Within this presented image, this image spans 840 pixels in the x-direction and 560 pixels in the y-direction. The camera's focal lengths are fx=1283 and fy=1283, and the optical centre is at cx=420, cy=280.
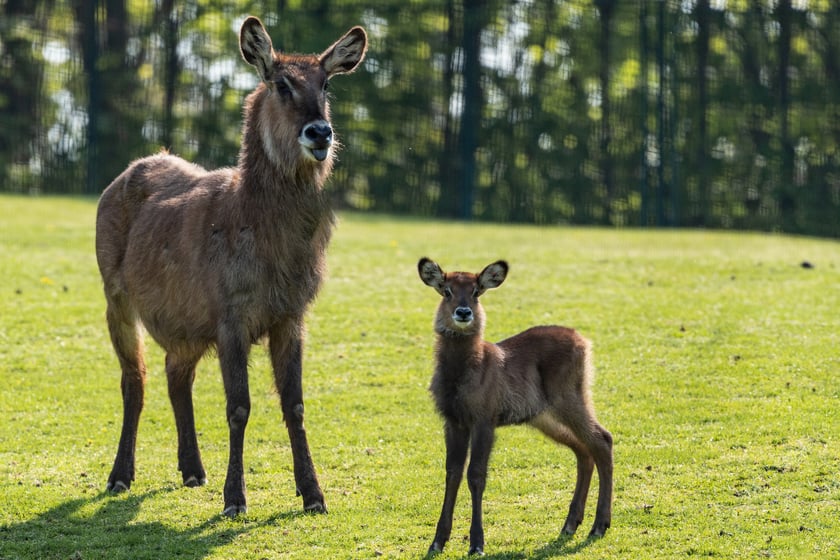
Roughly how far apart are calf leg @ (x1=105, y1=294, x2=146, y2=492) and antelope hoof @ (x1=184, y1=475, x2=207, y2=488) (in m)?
0.41

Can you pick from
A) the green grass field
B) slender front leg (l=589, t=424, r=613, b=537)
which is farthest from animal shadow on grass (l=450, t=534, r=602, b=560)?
slender front leg (l=589, t=424, r=613, b=537)

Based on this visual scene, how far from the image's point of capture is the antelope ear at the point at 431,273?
7.75m

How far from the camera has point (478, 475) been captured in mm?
7402

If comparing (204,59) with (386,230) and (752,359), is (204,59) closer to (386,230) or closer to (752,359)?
(386,230)

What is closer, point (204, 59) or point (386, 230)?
point (386, 230)

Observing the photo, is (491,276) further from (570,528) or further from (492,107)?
(492,107)

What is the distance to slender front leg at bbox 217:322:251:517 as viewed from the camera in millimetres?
8297

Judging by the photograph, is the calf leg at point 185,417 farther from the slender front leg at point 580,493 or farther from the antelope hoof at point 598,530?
the antelope hoof at point 598,530

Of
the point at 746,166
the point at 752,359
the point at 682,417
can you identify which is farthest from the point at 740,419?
the point at 746,166

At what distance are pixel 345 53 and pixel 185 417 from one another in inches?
112

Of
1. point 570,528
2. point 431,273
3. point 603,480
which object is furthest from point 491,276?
point 570,528

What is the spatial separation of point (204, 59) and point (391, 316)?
37.0 feet

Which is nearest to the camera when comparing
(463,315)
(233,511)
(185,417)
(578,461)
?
(463,315)

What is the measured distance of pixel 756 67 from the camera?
2341 cm
